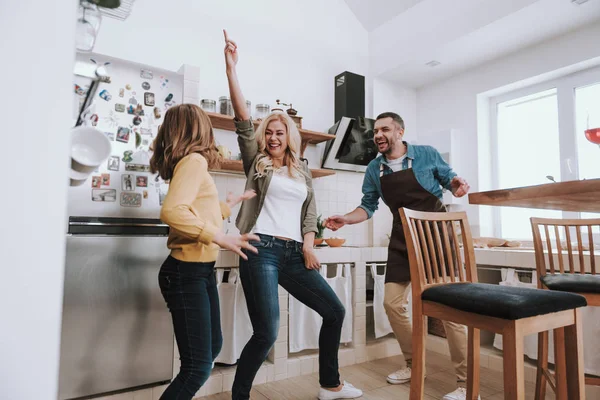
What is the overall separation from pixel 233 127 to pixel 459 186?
1830 mm

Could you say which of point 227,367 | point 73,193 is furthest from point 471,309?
point 73,193

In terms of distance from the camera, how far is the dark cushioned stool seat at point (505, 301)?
1179 mm

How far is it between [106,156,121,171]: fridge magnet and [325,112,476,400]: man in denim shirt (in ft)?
3.95

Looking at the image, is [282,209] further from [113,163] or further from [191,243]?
[113,163]

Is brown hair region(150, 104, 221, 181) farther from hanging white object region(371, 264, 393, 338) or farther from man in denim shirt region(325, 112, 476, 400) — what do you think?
hanging white object region(371, 264, 393, 338)

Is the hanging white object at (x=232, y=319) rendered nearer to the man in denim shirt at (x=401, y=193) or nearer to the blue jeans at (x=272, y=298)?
the blue jeans at (x=272, y=298)

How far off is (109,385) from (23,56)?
1.99m

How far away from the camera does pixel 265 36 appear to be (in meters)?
3.69

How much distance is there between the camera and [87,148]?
823 millimetres

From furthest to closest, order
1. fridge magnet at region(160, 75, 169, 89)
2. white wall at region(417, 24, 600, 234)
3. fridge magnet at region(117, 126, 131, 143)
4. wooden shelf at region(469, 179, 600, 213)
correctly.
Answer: white wall at region(417, 24, 600, 234)
fridge magnet at region(160, 75, 169, 89)
fridge magnet at region(117, 126, 131, 143)
wooden shelf at region(469, 179, 600, 213)

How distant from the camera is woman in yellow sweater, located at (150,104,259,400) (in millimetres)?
1387

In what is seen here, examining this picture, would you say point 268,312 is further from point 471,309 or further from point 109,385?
point 109,385

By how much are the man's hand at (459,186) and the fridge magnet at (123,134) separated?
1826 mm

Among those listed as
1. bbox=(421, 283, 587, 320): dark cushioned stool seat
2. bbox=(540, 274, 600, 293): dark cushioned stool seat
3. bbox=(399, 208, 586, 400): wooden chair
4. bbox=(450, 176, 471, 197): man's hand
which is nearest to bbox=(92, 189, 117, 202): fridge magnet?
bbox=(399, 208, 586, 400): wooden chair
